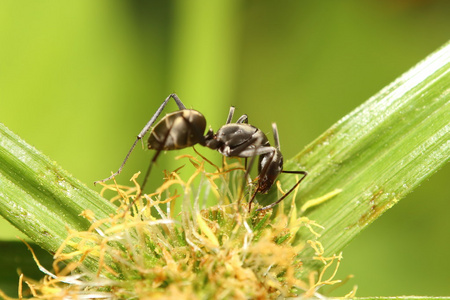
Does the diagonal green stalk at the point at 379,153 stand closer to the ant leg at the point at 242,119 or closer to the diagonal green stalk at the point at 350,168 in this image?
the diagonal green stalk at the point at 350,168

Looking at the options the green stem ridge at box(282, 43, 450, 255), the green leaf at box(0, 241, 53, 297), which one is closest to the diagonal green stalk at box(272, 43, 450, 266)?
the green stem ridge at box(282, 43, 450, 255)

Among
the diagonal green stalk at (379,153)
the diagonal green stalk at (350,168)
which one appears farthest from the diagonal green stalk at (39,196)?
the diagonal green stalk at (379,153)

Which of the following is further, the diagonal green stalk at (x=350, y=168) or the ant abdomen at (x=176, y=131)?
the ant abdomen at (x=176, y=131)

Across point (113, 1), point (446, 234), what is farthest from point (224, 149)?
point (446, 234)

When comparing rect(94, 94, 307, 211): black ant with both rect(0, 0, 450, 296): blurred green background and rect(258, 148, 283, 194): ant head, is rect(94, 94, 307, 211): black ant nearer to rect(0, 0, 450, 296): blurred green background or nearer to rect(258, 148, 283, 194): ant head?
rect(258, 148, 283, 194): ant head

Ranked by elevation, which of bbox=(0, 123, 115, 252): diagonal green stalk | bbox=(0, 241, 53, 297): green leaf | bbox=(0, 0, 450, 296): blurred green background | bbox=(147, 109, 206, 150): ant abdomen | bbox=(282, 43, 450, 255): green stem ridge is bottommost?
bbox=(0, 241, 53, 297): green leaf

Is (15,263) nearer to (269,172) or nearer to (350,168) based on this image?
(269,172)

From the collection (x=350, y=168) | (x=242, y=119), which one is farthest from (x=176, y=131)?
(x=350, y=168)
